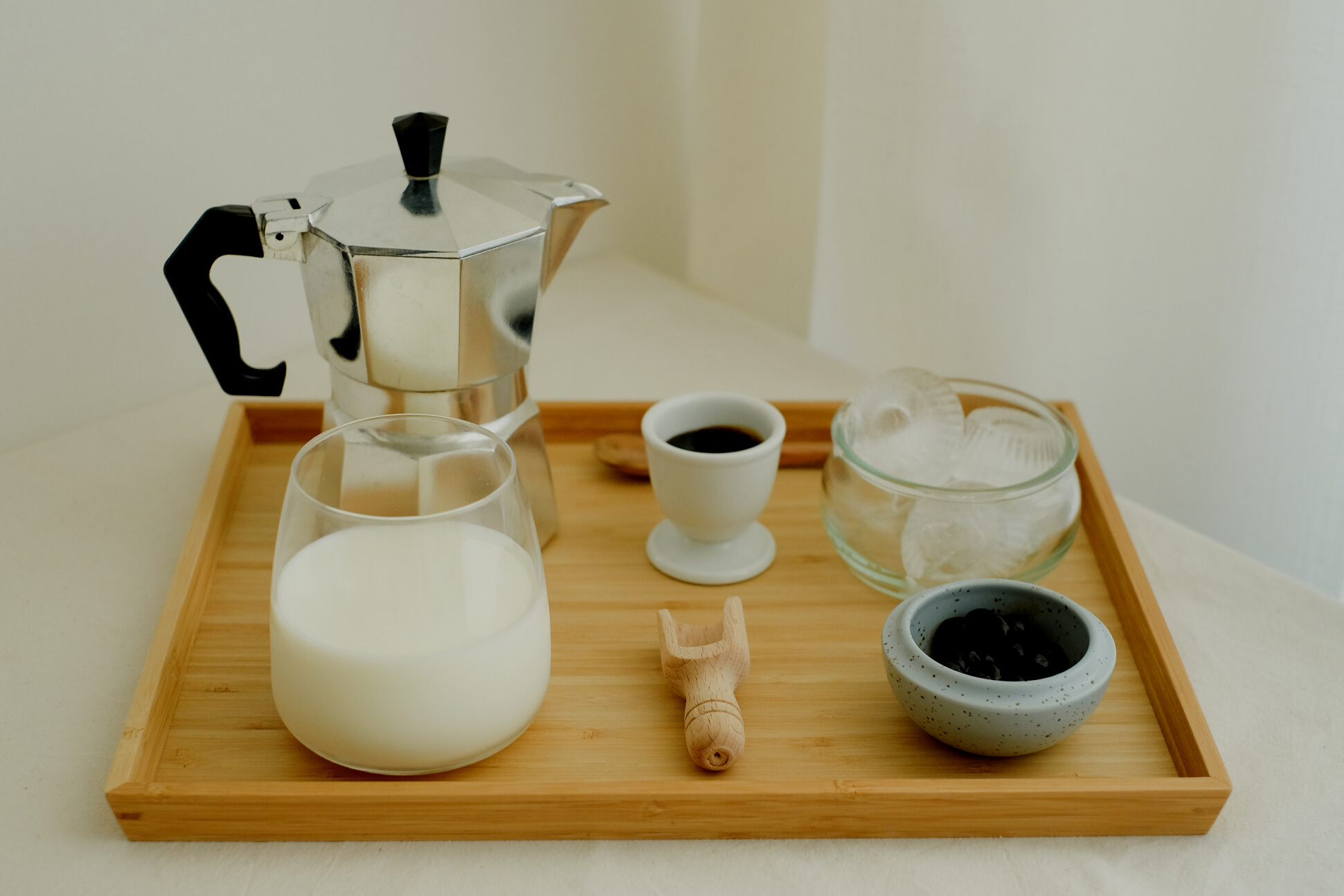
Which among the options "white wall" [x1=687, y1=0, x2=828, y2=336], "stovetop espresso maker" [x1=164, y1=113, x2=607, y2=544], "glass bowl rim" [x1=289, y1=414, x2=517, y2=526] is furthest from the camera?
"white wall" [x1=687, y1=0, x2=828, y2=336]

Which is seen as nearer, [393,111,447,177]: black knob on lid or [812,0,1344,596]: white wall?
[393,111,447,177]: black knob on lid

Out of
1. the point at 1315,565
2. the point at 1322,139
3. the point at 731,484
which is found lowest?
the point at 1315,565

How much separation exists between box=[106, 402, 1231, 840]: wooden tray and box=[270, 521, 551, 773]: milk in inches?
0.8

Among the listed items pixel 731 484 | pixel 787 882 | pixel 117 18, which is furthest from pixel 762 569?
pixel 117 18

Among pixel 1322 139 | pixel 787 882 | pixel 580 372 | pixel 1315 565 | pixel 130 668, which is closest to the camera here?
pixel 787 882

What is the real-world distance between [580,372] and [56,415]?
0.39 meters

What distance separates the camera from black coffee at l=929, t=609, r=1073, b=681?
0.50 metres

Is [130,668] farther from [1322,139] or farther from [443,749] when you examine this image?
[1322,139]

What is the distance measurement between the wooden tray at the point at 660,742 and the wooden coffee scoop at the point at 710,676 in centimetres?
1

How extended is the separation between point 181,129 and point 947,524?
603 mm

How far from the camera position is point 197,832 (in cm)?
47

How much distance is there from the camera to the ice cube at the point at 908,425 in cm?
63

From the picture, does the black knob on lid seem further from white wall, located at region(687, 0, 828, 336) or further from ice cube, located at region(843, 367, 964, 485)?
white wall, located at region(687, 0, 828, 336)

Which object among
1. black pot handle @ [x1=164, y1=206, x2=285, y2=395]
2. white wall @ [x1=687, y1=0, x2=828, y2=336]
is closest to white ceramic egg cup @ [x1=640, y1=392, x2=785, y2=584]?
black pot handle @ [x1=164, y1=206, x2=285, y2=395]
